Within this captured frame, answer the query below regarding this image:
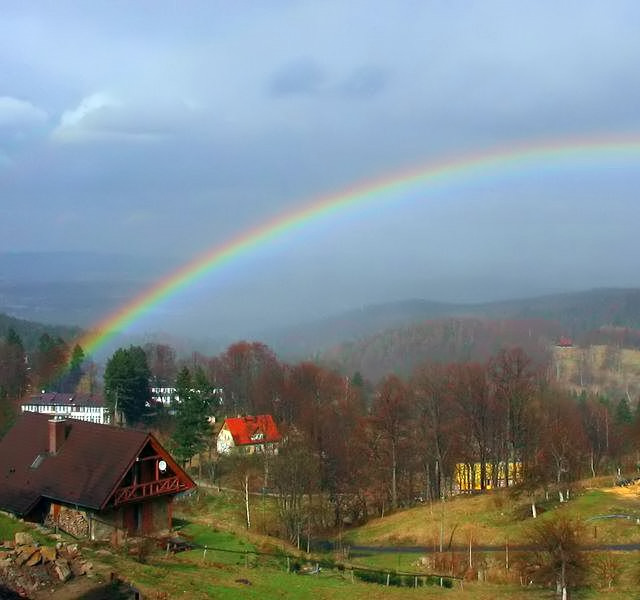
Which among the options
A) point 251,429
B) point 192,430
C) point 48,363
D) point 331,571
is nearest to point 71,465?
point 331,571

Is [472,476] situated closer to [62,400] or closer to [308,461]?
[308,461]

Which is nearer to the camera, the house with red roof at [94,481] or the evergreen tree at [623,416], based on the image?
the house with red roof at [94,481]

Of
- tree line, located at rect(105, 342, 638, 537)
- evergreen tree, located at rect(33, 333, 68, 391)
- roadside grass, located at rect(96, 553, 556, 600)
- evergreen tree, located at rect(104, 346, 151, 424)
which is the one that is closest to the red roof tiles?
tree line, located at rect(105, 342, 638, 537)

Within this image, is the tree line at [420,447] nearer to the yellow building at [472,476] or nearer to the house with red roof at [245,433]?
the yellow building at [472,476]

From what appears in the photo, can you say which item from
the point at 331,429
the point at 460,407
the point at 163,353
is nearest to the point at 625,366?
the point at 163,353

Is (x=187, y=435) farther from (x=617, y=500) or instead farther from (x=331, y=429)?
(x=617, y=500)

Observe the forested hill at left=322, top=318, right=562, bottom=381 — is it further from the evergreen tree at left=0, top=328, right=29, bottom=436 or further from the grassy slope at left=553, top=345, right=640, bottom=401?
the evergreen tree at left=0, top=328, right=29, bottom=436

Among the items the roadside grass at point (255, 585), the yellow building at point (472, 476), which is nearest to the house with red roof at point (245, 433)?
the yellow building at point (472, 476)
